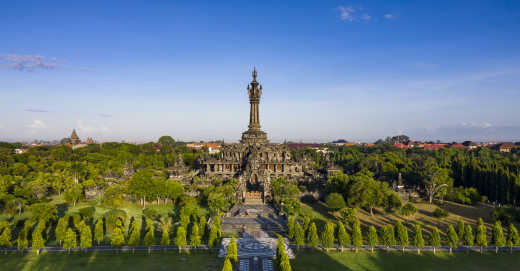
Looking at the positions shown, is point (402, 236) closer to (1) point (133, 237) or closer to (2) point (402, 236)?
(2) point (402, 236)

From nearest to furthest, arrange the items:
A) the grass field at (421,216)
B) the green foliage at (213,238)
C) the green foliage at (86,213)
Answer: the green foliage at (213,238) → the green foliage at (86,213) → the grass field at (421,216)

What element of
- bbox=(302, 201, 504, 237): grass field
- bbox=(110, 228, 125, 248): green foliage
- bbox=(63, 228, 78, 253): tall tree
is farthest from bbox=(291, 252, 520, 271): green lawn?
bbox=(63, 228, 78, 253): tall tree

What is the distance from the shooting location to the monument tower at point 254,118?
276 feet

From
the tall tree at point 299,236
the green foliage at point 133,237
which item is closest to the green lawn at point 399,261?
the tall tree at point 299,236

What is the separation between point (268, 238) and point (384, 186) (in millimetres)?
23970

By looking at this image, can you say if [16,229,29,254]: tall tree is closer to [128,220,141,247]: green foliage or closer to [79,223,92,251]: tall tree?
[79,223,92,251]: tall tree

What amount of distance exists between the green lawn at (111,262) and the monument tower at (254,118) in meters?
53.8

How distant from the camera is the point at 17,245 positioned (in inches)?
1296

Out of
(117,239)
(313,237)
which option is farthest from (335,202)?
(117,239)

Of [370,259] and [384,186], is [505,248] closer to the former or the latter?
[370,259]

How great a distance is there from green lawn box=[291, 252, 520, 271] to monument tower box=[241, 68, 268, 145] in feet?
176

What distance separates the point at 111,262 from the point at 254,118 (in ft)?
198

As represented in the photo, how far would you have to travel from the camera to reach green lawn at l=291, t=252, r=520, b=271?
2886 centimetres

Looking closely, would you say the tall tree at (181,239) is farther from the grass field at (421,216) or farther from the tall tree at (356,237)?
the grass field at (421,216)
